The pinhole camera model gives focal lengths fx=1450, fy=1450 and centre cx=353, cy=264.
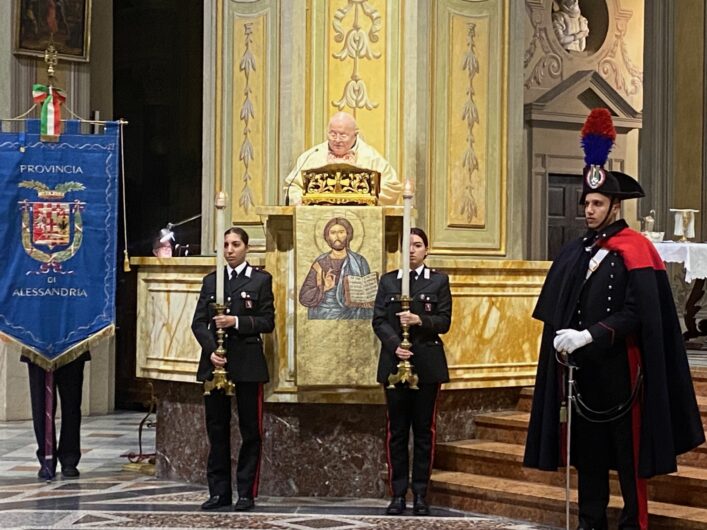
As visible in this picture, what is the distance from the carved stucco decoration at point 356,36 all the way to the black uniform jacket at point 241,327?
1596 millimetres

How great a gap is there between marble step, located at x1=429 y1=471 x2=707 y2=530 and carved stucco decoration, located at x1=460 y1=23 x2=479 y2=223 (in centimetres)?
180

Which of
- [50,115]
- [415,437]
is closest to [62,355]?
[50,115]

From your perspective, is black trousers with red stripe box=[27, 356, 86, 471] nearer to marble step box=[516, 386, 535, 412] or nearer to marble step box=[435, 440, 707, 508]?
marble step box=[435, 440, 707, 508]

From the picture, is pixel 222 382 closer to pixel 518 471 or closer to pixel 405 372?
pixel 405 372

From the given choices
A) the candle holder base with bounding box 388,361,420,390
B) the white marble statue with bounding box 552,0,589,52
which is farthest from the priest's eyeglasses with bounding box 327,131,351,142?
the white marble statue with bounding box 552,0,589,52

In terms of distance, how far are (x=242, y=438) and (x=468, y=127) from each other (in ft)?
8.43

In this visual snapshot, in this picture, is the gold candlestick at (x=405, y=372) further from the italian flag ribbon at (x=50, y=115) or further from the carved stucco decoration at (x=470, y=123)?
the italian flag ribbon at (x=50, y=115)

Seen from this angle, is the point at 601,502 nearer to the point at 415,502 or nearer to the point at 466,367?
the point at 415,502

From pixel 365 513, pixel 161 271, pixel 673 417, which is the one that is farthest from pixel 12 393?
pixel 673 417

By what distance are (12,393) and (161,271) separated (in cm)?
437

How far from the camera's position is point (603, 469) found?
6684 millimetres

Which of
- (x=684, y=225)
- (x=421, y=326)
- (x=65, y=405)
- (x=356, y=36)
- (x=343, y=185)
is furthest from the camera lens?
(x=684, y=225)

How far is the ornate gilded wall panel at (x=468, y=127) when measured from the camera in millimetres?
9258

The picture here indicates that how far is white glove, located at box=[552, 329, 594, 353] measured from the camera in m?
6.52
